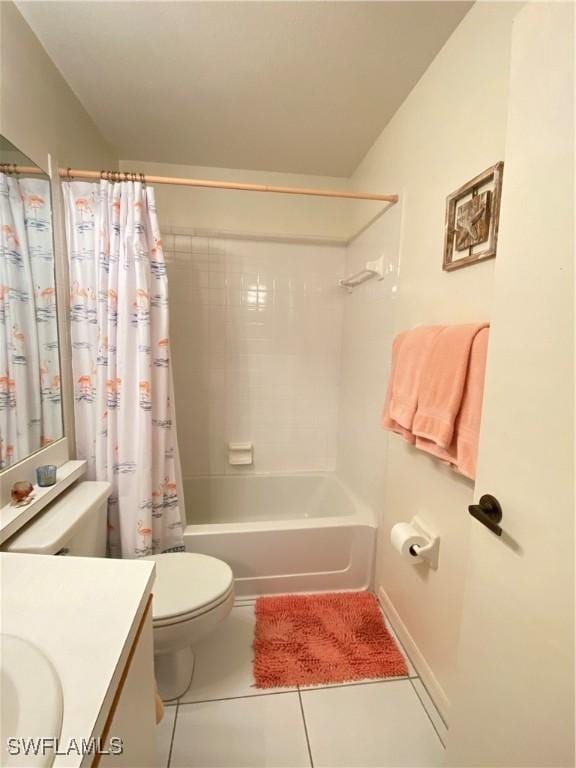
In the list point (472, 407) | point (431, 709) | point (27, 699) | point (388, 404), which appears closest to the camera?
point (27, 699)

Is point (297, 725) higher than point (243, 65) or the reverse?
the reverse

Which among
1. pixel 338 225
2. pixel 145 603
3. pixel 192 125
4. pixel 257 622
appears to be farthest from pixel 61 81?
pixel 257 622

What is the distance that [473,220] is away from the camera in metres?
1.05

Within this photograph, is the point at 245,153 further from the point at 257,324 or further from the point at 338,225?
the point at 257,324

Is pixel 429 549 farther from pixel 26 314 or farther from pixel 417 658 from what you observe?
pixel 26 314

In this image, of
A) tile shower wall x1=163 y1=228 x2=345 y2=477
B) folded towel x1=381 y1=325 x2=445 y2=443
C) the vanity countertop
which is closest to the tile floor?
the vanity countertop

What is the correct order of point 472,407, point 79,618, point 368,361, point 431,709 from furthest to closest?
1. point 368,361
2. point 431,709
3. point 472,407
4. point 79,618

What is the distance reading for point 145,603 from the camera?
0.66m

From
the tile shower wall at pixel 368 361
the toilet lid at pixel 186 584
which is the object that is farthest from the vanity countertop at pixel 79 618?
the tile shower wall at pixel 368 361

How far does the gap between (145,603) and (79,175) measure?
1.57 m

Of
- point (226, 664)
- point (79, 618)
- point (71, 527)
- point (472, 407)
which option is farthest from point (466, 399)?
point (226, 664)

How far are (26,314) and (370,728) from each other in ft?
6.08

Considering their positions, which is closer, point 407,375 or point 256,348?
point 407,375

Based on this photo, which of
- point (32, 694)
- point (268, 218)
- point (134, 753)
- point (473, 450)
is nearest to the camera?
point (32, 694)
